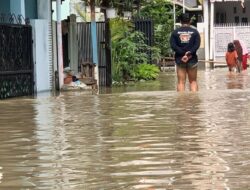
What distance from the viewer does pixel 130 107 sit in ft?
39.8

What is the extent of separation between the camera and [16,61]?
660 inches

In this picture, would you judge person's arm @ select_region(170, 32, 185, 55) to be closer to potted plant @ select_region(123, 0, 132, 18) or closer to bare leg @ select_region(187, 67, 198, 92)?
bare leg @ select_region(187, 67, 198, 92)

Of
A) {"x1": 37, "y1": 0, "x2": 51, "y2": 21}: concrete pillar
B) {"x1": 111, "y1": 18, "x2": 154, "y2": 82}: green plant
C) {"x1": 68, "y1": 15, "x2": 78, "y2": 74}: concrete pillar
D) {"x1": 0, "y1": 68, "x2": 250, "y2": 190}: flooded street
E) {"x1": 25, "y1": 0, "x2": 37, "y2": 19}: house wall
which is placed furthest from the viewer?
{"x1": 111, "y1": 18, "x2": 154, "y2": 82}: green plant

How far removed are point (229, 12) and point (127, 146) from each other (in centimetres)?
4176

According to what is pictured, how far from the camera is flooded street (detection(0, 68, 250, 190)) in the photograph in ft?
19.0

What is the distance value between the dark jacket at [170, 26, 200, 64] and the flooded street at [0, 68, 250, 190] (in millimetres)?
2393

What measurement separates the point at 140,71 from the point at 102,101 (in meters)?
11.0

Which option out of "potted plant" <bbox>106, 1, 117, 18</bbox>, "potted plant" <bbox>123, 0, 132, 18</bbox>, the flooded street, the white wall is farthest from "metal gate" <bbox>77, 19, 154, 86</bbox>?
the flooded street

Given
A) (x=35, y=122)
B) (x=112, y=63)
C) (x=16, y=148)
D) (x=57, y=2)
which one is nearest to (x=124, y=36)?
(x=112, y=63)

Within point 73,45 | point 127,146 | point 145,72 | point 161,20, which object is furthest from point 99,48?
point 161,20

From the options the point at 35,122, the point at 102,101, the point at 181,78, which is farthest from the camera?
the point at 181,78

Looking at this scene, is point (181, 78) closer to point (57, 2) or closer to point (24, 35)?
point (24, 35)

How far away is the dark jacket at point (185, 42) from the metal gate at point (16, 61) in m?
3.70

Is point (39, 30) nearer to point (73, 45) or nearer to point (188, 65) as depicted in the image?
A: point (73, 45)
